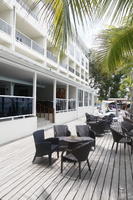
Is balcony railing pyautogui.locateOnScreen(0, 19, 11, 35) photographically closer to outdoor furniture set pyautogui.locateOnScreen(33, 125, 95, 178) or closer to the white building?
the white building

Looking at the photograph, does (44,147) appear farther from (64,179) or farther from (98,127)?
(98,127)

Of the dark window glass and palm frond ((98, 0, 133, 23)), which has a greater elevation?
palm frond ((98, 0, 133, 23))

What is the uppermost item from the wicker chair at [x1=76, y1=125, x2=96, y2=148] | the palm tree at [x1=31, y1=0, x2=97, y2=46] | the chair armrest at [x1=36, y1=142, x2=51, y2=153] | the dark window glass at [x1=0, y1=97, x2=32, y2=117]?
the palm tree at [x1=31, y1=0, x2=97, y2=46]

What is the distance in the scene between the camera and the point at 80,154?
16.2 ft

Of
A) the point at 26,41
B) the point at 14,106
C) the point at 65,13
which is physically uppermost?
Answer: the point at 26,41

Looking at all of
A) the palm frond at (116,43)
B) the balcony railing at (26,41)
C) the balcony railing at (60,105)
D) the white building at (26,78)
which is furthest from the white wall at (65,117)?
the palm frond at (116,43)

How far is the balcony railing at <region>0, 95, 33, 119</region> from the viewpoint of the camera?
28.6ft

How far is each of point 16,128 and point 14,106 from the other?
3.58 ft

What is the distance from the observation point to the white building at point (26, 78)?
27.2ft

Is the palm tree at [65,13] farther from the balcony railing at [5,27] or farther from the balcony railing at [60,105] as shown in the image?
the balcony railing at [5,27]

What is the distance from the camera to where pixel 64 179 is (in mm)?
4773

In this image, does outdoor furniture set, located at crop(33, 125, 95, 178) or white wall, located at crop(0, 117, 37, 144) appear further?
white wall, located at crop(0, 117, 37, 144)

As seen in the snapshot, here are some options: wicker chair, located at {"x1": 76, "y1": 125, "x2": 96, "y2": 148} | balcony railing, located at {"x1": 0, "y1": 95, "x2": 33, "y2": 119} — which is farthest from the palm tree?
balcony railing, located at {"x1": 0, "y1": 95, "x2": 33, "y2": 119}

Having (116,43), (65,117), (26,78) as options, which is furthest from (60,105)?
(116,43)
